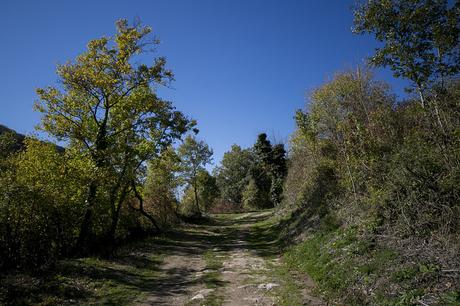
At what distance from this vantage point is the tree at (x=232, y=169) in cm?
7831

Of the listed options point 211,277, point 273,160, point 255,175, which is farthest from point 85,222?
point 255,175

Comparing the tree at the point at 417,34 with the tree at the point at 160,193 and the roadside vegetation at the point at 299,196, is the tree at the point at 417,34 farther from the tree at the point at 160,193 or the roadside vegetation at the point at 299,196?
the tree at the point at 160,193

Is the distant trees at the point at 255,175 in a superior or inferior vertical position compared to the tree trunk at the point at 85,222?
superior

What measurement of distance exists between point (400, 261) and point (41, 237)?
1398 centimetres

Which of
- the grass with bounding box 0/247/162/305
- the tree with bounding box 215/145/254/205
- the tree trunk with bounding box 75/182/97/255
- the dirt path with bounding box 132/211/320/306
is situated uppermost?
the tree with bounding box 215/145/254/205

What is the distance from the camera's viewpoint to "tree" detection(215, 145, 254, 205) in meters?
78.3

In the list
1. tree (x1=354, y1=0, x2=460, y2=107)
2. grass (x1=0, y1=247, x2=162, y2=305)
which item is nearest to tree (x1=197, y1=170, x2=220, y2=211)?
grass (x1=0, y1=247, x2=162, y2=305)

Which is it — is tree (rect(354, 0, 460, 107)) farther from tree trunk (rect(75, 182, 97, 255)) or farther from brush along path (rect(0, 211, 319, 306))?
tree trunk (rect(75, 182, 97, 255))

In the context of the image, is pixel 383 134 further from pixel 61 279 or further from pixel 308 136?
pixel 61 279

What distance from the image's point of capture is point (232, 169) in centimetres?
8094

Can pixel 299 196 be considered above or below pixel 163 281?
above

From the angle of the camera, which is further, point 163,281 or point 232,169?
point 232,169

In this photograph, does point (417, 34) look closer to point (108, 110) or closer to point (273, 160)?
point (108, 110)

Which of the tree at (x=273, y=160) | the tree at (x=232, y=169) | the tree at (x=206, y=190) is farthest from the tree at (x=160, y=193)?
the tree at (x=232, y=169)
